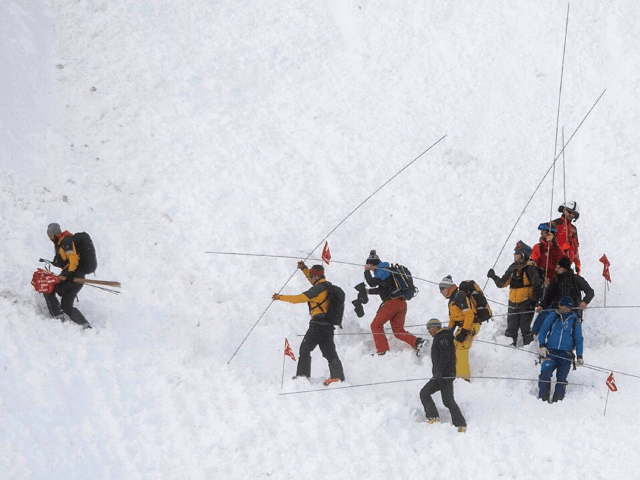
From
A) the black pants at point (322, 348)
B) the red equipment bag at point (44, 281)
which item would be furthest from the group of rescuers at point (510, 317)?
the red equipment bag at point (44, 281)

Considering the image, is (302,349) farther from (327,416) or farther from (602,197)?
(602,197)

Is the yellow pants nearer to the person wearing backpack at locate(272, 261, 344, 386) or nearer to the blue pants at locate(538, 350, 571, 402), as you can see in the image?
the blue pants at locate(538, 350, 571, 402)

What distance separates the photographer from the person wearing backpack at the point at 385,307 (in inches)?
436

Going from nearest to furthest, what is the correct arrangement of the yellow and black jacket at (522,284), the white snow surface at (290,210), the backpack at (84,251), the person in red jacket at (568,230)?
the white snow surface at (290,210)
the backpack at (84,251)
the yellow and black jacket at (522,284)
the person in red jacket at (568,230)

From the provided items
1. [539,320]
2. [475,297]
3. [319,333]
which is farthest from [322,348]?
[539,320]

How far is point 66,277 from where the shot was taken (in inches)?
404

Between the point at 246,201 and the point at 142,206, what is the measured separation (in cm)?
194

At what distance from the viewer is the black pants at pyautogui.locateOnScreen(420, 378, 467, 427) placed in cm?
929

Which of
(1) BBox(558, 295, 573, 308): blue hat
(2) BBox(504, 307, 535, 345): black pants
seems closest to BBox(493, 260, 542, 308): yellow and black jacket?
(2) BBox(504, 307, 535, 345): black pants

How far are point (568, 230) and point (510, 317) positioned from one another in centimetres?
169

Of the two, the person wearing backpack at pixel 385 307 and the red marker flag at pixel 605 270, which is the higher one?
the red marker flag at pixel 605 270

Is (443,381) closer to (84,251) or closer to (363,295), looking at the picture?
(363,295)

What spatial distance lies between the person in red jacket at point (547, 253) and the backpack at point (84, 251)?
6767mm

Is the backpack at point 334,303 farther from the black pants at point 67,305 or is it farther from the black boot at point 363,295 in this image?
the black pants at point 67,305
